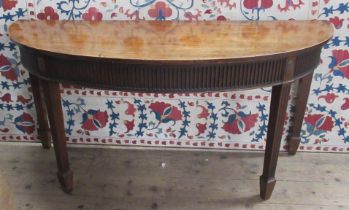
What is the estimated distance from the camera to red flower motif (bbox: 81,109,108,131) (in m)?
1.59

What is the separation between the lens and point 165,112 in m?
1.56

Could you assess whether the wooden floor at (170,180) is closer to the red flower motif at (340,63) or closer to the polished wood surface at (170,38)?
the red flower motif at (340,63)

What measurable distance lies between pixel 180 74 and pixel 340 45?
0.72m

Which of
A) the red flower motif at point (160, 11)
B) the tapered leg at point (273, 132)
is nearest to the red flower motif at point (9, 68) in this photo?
the red flower motif at point (160, 11)

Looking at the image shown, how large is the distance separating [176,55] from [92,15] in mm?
556

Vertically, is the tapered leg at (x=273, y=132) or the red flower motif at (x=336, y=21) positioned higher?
the red flower motif at (x=336, y=21)

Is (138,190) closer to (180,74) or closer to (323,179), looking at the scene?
(180,74)

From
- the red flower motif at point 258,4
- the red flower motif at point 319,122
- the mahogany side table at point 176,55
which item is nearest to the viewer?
the mahogany side table at point 176,55

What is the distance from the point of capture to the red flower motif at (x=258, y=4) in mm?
1317

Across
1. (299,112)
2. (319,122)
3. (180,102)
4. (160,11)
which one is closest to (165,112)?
(180,102)

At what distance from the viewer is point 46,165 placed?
156cm

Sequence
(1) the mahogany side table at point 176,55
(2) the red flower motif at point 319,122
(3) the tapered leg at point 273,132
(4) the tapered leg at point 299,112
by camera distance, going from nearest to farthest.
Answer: (1) the mahogany side table at point 176,55
(3) the tapered leg at point 273,132
(4) the tapered leg at point 299,112
(2) the red flower motif at point 319,122

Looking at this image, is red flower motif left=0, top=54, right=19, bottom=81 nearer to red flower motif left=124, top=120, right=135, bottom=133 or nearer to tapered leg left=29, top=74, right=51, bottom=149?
tapered leg left=29, top=74, right=51, bottom=149

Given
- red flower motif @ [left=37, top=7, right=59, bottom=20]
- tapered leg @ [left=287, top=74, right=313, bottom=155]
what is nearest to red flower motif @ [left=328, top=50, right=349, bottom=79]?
tapered leg @ [left=287, top=74, right=313, bottom=155]
